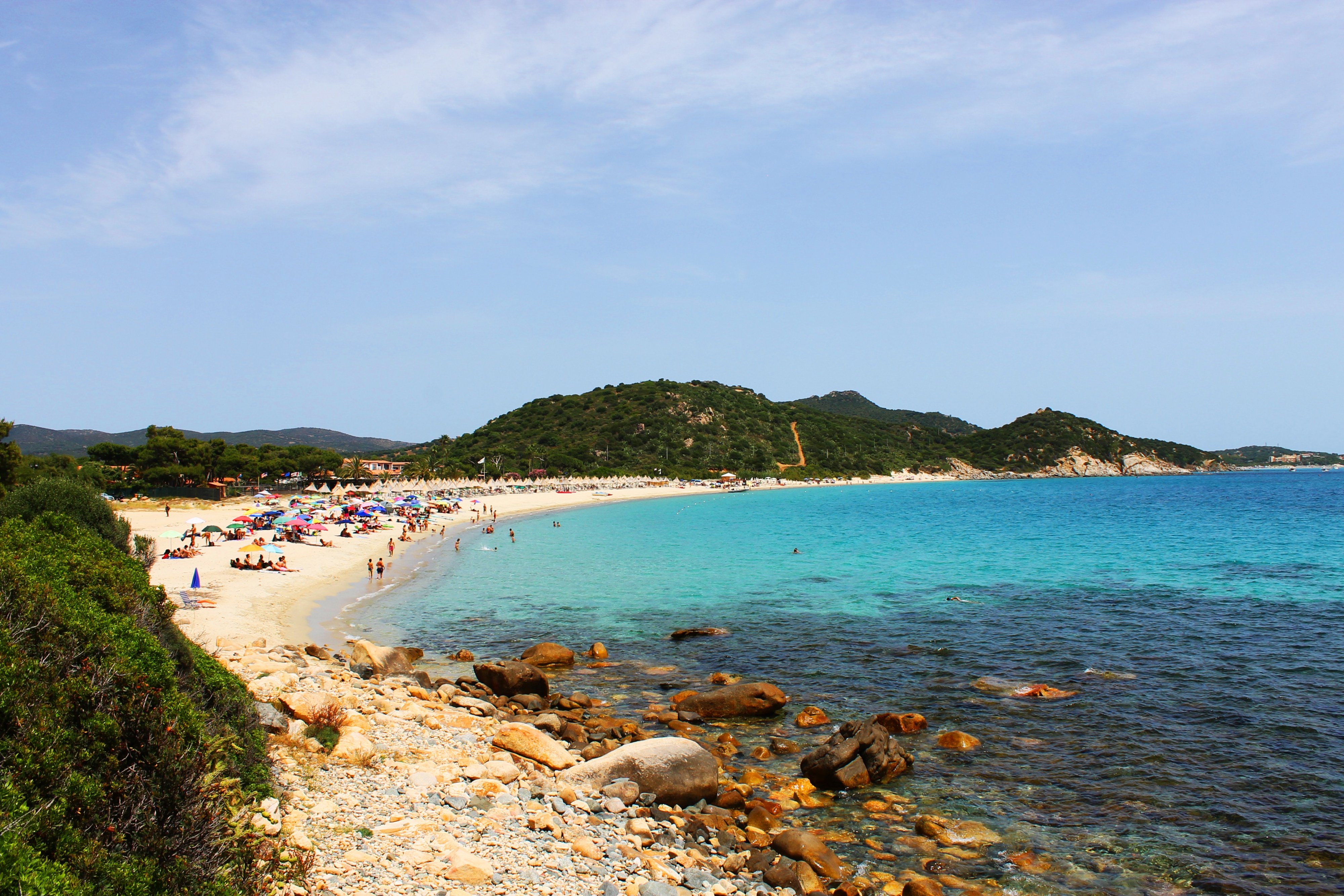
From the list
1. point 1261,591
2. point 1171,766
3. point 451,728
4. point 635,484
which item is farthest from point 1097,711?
point 635,484

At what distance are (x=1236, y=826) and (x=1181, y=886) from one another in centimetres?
242

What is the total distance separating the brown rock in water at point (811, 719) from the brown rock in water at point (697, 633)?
8.53m

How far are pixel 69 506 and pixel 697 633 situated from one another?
58.2 feet

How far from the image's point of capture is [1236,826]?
37.7 feet

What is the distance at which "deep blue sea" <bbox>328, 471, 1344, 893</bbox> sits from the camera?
37.5ft

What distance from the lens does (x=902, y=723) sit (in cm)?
1566

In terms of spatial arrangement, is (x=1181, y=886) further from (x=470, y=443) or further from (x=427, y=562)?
(x=470, y=443)

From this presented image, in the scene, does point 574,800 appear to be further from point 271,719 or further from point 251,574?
point 251,574

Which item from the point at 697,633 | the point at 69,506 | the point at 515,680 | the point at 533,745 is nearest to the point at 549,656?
the point at 515,680

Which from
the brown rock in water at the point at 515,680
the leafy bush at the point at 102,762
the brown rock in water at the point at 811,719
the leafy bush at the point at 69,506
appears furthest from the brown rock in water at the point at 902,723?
the leafy bush at the point at 69,506

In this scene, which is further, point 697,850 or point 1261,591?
point 1261,591

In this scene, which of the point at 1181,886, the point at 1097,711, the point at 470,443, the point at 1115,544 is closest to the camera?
the point at 1181,886

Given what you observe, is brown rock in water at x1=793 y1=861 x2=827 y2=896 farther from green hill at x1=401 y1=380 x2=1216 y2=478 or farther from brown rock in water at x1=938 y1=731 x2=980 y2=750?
green hill at x1=401 y1=380 x2=1216 y2=478

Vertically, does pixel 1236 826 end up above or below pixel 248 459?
below
